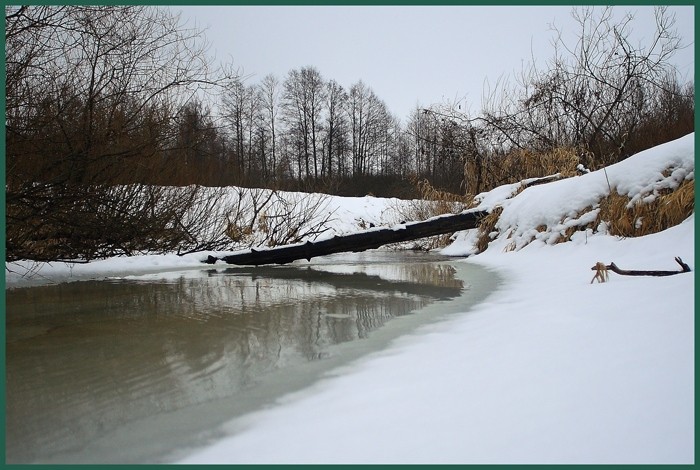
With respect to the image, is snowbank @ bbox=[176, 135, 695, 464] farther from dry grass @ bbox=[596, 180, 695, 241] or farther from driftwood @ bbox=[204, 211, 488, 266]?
driftwood @ bbox=[204, 211, 488, 266]

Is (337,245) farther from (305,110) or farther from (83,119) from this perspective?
(305,110)

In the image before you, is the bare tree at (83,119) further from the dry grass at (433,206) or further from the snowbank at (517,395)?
the dry grass at (433,206)

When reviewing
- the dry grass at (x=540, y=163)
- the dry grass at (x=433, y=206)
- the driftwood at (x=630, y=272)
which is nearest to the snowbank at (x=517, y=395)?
the driftwood at (x=630, y=272)

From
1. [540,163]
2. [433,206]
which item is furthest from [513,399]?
[433,206]

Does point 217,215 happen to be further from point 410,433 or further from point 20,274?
point 410,433

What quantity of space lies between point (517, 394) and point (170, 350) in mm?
1728

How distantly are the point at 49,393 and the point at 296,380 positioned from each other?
0.99 metres

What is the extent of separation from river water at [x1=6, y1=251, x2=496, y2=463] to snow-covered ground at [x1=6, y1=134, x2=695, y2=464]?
0.21m

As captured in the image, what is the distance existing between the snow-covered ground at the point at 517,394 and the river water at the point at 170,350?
0.69ft

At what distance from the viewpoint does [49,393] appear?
6.40 ft

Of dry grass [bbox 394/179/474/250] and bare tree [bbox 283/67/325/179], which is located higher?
bare tree [bbox 283/67/325/179]

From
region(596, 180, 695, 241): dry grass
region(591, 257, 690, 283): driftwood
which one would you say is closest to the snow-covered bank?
region(591, 257, 690, 283): driftwood

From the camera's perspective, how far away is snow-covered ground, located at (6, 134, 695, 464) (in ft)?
4.41

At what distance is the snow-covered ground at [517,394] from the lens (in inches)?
52.9
